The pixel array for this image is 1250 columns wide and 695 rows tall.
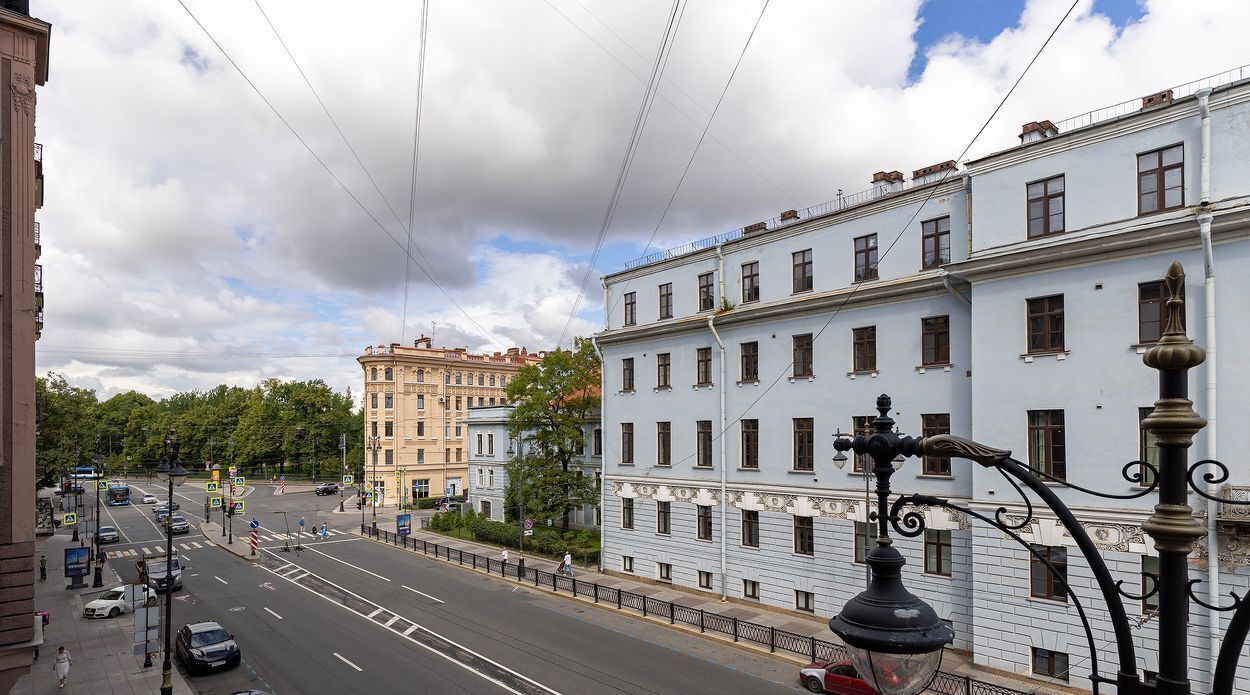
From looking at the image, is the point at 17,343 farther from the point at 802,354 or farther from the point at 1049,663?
the point at 1049,663

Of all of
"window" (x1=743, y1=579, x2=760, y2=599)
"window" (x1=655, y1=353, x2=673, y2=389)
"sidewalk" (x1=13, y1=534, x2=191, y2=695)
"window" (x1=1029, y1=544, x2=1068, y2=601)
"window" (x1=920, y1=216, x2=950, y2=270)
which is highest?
"window" (x1=920, y1=216, x2=950, y2=270)

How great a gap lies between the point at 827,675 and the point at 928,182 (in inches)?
669

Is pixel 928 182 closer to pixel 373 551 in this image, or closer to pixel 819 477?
pixel 819 477

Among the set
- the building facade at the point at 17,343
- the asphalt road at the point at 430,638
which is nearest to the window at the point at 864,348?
the asphalt road at the point at 430,638

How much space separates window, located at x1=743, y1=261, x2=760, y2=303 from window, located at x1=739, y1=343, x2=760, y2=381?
2.06 meters

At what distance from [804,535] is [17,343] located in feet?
81.4

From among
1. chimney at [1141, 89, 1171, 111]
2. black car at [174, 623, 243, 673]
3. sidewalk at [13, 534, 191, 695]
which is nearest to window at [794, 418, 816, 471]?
chimney at [1141, 89, 1171, 111]

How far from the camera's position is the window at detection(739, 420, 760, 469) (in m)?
28.5

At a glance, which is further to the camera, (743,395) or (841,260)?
(743,395)

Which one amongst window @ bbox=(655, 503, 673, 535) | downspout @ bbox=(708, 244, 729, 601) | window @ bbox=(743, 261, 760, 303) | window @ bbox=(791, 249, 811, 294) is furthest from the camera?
window @ bbox=(655, 503, 673, 535)

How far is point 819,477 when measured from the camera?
1017 inches

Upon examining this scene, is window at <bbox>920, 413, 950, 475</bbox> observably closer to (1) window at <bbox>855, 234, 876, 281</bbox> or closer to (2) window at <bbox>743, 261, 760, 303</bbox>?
(1) window at <bbox>855, 234, 876, 281</bbox>

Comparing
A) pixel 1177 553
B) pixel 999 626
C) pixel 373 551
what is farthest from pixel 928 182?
pixel 373 551

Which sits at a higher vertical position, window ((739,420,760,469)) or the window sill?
the window sill
